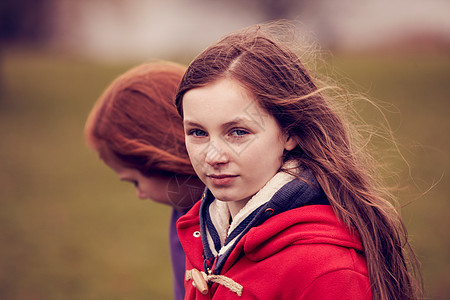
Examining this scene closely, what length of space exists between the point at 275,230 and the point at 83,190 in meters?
7.12

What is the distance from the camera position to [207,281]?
1703mm

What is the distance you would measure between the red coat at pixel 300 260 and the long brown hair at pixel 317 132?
0.30ft

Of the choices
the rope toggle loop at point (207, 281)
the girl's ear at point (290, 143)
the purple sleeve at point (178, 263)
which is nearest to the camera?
the rope toggle loop at point (207, 281)

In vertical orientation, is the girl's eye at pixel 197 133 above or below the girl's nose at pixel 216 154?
above

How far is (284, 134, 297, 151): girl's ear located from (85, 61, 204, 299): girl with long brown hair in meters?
0.77

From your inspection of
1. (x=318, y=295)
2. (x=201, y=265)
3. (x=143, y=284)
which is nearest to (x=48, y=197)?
(x=143, y=284)

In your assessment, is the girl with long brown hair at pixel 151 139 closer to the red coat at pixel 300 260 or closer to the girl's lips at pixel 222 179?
the girl's lips at pixel 222 179

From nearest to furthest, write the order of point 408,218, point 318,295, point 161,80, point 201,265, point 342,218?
point 318,295, point 342,218, point 201,265, point 161,80, point 408,218

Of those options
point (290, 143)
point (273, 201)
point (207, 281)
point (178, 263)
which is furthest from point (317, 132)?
point (178, 263)

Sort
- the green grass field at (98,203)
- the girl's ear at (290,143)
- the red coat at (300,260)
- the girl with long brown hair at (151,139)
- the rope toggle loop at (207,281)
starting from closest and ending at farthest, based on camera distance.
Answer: the red coat at (300,260), the rope toggle loop at (207,281), the girl's ear at (290,143), the girl with long brown hair at (151,139), the green grass field at (98,203)

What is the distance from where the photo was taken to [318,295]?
146 centimetres

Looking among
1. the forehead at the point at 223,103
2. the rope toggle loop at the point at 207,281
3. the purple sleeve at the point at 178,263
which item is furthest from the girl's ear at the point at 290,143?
the purple sleeve at the point at 178,263

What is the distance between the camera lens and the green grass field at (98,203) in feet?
16.6

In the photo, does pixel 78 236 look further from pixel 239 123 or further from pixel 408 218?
pixel 239 123
